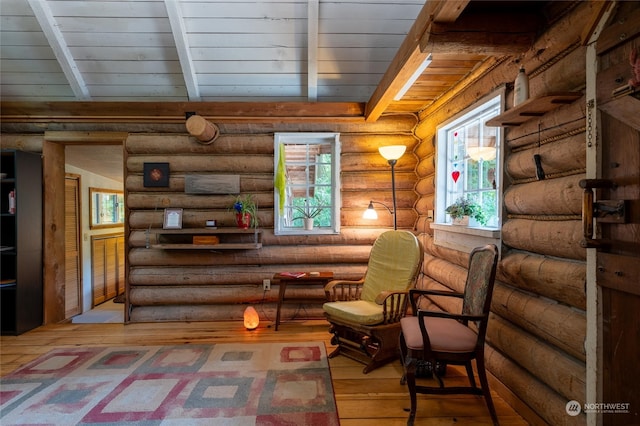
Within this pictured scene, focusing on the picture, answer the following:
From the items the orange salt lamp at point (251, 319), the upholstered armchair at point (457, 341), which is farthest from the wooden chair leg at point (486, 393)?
the orange salt lamp at point (251, 319)

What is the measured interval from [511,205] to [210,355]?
2.79m

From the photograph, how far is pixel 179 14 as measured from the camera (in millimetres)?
3031

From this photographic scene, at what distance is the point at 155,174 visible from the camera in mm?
4059

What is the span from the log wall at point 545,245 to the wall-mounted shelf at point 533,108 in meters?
0.04

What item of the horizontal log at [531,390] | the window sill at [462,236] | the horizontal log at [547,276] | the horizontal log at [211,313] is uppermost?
the window sill at [462,236]

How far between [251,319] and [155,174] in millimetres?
2033

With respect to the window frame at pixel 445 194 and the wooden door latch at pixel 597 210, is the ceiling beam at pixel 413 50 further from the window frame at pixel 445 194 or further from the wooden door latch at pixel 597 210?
the wooden door latch at pixel 597 210

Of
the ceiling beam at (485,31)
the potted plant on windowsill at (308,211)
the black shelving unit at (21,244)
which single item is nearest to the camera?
the ceiling beam at (485,31)

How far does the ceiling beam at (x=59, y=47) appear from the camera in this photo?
119 inches

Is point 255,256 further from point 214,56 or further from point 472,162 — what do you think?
point 472,162

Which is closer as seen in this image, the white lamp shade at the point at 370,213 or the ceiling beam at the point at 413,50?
the ceiling beam at the point at 413,50

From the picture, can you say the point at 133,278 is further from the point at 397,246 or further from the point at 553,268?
the point at 553,268

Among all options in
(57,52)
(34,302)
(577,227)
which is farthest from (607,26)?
(34,302)

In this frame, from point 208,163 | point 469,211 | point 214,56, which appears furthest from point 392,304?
point 214,56
